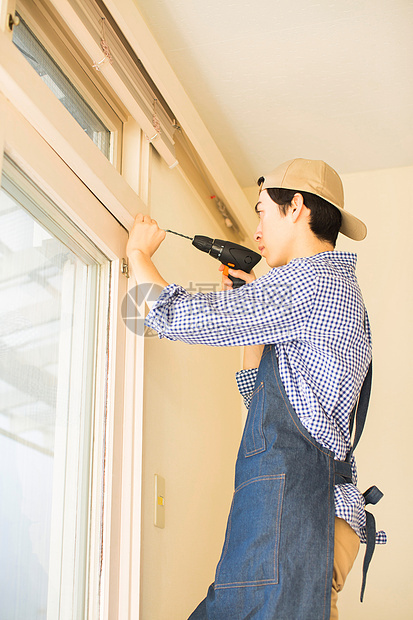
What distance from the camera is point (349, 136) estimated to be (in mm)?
2750

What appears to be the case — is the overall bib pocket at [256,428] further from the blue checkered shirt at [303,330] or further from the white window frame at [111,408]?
the white window frame at [111,408]

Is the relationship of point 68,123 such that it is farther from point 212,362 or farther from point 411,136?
point 411,136

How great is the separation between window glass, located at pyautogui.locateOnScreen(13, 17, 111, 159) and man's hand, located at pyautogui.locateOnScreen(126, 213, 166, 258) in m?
0.31

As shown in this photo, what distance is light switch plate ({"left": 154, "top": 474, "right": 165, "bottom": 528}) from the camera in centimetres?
181

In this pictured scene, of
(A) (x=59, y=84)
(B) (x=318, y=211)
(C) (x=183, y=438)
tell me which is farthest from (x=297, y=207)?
(C) (x=183, y=438)

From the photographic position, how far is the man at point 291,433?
4.25 feet

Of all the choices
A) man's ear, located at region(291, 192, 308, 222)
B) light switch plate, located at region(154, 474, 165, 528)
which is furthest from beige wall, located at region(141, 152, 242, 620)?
man's ear, located at region(291, 192, 308, 222)

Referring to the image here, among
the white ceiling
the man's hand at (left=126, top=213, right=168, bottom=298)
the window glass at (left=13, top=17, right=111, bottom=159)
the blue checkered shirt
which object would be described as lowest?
the blue checkered shirt

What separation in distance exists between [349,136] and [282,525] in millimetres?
1944

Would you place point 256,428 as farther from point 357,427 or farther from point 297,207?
point 297,207

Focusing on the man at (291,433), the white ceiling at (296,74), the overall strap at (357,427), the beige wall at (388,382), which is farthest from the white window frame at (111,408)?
the beige wall at (388,382)

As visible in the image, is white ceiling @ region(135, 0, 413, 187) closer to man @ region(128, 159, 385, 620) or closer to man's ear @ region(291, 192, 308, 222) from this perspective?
man's ear @ region(291, 192, 308, 222)

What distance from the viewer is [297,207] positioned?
1760 mm

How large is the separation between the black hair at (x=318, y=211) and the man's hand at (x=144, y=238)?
0.35 metres
